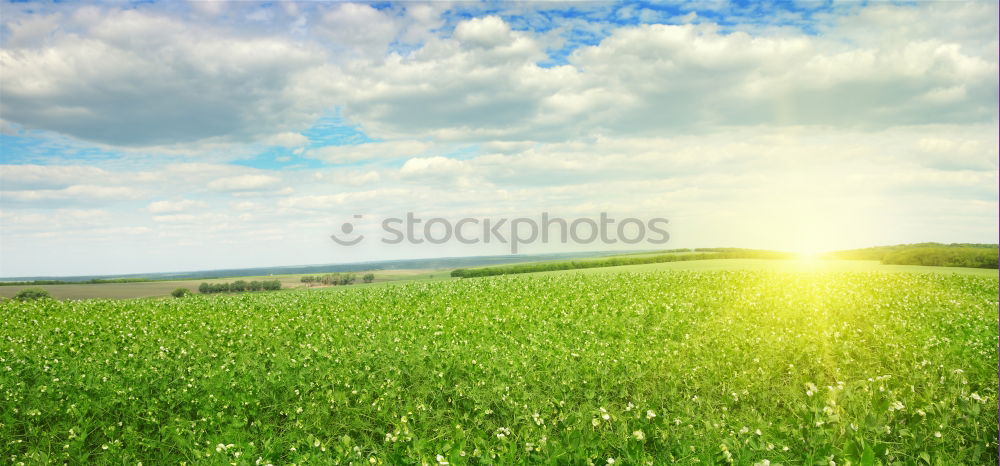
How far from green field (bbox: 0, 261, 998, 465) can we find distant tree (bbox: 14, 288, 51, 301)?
447 centimetres

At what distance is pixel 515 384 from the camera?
9.90 meters

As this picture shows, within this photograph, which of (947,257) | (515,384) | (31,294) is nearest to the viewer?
(515,384)

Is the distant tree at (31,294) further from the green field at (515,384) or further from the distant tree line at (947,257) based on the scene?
the distant tree line at (947,257)

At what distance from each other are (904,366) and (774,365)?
2.40 meters

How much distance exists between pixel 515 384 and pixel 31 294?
21860 millimetres

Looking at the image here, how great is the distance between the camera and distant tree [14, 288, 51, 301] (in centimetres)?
2141

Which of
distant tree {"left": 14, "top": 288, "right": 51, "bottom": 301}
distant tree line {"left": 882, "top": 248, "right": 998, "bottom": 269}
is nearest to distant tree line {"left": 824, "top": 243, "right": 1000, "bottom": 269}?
Result: distant tree line {"left": 882, "top": 248, "right": 998, "bottom": 269}

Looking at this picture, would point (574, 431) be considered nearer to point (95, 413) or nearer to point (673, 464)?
point (673, 464)

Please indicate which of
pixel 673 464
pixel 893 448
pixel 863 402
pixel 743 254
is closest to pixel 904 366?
pixel 863 402

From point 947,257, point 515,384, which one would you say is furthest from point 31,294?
point 947,257

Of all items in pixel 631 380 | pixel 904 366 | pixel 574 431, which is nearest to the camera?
pixel 574 431

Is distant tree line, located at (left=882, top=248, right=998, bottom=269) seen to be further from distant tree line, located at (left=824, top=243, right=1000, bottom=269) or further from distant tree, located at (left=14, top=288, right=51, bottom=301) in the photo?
distant tree, located at (left=14, top=288, right=51, bottom=301)

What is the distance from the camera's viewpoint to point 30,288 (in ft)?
76.2

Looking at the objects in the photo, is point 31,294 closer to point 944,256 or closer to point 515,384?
point 515,384
